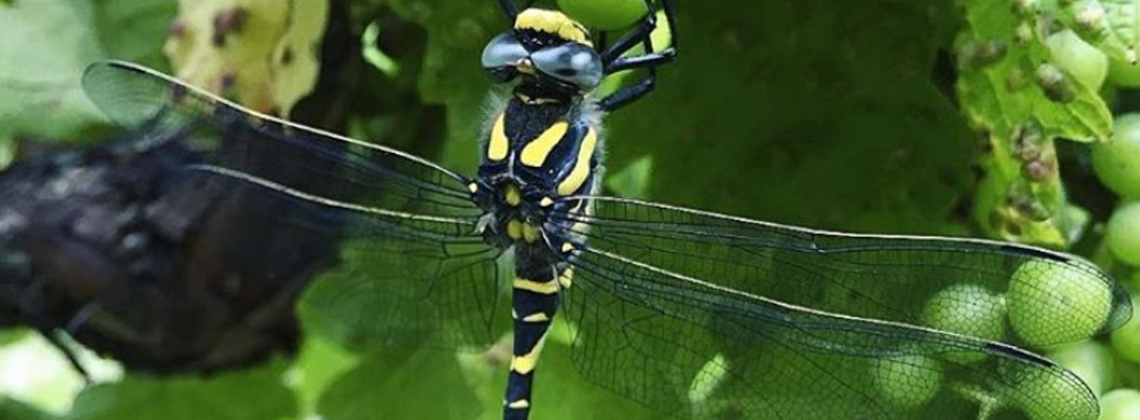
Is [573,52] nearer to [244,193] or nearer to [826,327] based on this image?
[826,327]

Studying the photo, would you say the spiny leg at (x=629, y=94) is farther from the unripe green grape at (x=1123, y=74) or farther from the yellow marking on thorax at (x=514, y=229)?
the unripe green grape at (x=1123, y=74)

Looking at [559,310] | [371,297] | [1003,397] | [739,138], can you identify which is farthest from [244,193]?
[1003,397]

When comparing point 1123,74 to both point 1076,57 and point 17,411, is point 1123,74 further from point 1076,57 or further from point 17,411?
point 17,411

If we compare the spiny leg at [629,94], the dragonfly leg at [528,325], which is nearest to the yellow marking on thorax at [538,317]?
the dragonfly leg at [528,325]

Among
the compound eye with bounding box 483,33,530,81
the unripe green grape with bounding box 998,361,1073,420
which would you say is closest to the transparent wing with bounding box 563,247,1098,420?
the unripe green grape with bounding box 998,361,1073,420

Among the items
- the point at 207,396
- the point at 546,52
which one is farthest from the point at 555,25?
the point at 207,396

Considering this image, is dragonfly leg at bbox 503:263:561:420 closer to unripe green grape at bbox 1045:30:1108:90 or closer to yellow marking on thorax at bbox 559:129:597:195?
yellow marking on thorax at bbox 559:129:597:195
